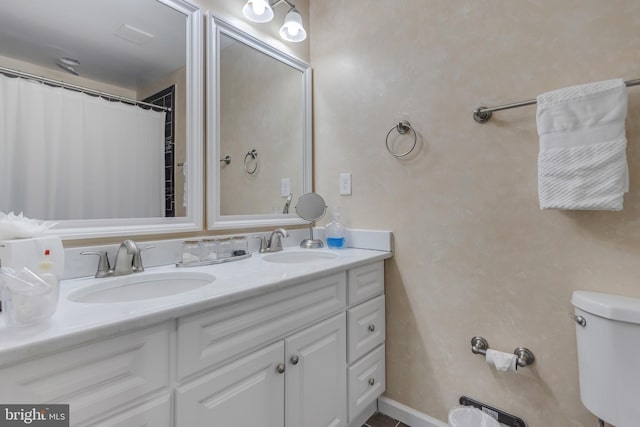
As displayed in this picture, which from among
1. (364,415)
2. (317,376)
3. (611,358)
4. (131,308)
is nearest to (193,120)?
(131,308)

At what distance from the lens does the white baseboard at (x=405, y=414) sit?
1.39 meters

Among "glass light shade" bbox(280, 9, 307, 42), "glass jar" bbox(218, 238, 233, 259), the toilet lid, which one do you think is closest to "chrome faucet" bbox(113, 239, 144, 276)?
"glass jar" bbox(218, 238, 233, 259)

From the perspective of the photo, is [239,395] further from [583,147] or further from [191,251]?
[583,147]

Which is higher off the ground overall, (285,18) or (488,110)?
(285,18)

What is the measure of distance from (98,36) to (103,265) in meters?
0.84

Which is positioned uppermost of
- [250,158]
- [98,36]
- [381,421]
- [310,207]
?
[98,36]

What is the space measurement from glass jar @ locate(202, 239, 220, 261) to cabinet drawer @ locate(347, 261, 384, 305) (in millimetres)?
586

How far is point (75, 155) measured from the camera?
1063 mm

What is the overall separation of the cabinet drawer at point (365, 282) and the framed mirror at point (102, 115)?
28.4 inches

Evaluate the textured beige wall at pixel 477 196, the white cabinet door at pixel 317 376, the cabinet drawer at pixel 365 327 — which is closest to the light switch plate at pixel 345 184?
the textured beige wall at pixel 477 196

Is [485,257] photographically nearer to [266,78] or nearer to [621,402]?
[621,402]

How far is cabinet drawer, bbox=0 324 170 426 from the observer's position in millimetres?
550

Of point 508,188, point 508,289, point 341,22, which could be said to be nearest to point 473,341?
point 508,289

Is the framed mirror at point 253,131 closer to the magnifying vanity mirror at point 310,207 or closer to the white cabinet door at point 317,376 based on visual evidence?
the magnifying vanity mirror at point 310,207
